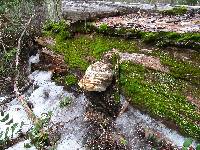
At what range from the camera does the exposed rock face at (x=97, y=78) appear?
4.01 meters

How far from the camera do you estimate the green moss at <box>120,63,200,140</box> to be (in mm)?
3584

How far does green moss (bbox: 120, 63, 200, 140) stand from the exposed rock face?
260 millimetres

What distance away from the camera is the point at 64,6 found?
8.63 m

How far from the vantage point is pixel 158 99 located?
396 cm

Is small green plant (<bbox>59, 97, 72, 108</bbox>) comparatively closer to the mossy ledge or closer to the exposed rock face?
the mossy ledge

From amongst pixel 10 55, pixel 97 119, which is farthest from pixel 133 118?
pixel 10 55

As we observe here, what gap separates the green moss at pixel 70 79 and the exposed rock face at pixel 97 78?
30.9 inches

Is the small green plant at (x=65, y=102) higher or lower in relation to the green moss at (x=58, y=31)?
lower

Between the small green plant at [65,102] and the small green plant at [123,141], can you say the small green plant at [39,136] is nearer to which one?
the small green plant at [65,102]

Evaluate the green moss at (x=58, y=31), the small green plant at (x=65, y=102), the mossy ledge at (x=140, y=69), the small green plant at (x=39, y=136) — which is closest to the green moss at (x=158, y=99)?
the mossy ledge at (x=140, y=69)

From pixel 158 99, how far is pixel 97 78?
31.5 inches

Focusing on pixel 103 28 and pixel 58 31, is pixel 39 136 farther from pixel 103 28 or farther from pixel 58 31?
pixel 58 31

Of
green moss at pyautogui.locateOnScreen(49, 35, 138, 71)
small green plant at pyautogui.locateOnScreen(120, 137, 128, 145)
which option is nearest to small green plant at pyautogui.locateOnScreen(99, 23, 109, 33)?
green moss at pyautogui.locateOnScreen(49, 35, 138, 71)

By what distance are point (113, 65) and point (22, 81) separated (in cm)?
206
